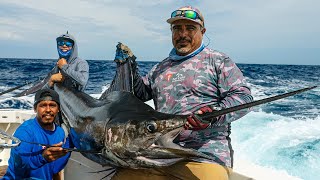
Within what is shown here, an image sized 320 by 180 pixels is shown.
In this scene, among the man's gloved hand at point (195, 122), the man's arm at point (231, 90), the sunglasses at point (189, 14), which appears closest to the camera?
the man's gloved hand at point (195, 122)

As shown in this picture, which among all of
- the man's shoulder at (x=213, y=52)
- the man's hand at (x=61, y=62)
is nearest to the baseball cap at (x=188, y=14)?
the man's shoulder at (x=213, y=52)

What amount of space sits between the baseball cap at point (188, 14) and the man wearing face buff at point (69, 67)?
3.73ft

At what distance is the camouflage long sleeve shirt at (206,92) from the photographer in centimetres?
246

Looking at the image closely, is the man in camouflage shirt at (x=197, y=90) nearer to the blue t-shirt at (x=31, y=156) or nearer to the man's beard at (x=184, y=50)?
the man's beard at (x=184, y=50)

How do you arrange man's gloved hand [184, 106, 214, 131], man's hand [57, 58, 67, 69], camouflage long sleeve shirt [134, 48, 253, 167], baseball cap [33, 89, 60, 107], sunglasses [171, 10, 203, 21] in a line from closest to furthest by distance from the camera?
man's gloved hand [184, 106, 214, 131] < camouflage long sleeve shirt [134, 48, 253, 167] < sunglasses [171, 10, 203, 21] < baseball cap [33, 89, 60, 107] < man's hand [57, 58, 67, 69]

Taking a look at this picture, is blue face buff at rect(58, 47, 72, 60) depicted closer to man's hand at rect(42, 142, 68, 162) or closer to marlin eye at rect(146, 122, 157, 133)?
man's hand at rect(42, 142, 68, 162)

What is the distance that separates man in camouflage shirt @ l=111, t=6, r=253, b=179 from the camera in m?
2.42

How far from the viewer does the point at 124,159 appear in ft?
6.81

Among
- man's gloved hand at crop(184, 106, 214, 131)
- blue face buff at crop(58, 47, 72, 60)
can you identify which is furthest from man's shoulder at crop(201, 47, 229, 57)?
blue face buff at crop(58, 47, 72, 60)

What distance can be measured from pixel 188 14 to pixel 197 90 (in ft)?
1.73

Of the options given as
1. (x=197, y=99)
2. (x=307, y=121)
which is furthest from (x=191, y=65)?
(x=307, y=121)

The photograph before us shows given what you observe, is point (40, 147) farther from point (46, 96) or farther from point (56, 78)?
point (56, 78)

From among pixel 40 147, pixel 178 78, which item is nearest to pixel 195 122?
pixel 178 78

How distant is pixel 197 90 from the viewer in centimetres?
260
